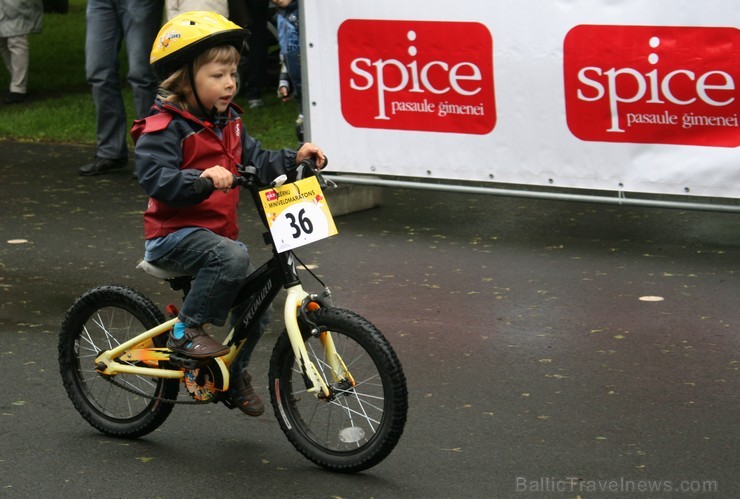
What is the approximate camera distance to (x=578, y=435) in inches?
203

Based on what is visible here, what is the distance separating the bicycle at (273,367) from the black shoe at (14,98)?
10009 millimetres

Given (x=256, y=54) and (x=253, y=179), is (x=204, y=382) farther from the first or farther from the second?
(x=256, y=54)

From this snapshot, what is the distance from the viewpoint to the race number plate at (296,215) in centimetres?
469

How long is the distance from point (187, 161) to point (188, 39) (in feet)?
1.46

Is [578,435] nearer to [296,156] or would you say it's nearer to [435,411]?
[435,411]

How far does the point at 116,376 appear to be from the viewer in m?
5.36

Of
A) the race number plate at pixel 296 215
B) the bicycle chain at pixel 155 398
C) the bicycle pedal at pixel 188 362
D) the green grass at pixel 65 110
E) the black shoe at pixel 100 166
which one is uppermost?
the race number plate at pixel 296 215

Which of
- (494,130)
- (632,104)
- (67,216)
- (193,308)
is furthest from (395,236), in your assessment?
(193,308)

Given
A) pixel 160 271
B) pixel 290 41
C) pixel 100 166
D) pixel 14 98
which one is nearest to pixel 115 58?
pixel 100 166

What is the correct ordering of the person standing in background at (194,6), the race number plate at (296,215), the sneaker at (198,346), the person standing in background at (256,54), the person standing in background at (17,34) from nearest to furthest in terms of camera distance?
1. the race number plate at (296,215)
2. the sneaker at (198,346)
3. the person standing in background at (194,6)
4. the person standing in background at (256,54)
5. the person standing in background at (17,34)

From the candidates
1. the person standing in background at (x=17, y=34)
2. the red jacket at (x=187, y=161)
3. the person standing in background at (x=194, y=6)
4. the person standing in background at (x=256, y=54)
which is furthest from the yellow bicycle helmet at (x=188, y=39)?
the person standing in background at (x=17, y=34)

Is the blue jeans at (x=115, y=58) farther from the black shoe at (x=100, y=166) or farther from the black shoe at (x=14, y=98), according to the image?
the black shoe at (x=14, y=98)

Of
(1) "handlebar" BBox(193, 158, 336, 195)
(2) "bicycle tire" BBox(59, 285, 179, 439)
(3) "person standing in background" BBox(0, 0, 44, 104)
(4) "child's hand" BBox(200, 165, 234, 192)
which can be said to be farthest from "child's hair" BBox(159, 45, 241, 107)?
(3) "person standing in background" BBox(0, 0, 44, 104)

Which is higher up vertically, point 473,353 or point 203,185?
point 203,185
